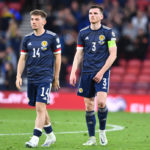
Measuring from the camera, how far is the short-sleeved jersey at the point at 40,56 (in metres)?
8.48

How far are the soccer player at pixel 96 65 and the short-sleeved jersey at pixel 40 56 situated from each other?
1.47ft

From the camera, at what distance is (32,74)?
852 centimetres

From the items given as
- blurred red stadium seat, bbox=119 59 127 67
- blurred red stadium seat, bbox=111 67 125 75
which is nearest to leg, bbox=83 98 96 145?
blurred red stadium seat, bbox=111 67 125 75

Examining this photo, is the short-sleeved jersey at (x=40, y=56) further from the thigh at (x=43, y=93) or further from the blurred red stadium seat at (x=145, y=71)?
the blurred red stadium seat at (x=145, y=71)

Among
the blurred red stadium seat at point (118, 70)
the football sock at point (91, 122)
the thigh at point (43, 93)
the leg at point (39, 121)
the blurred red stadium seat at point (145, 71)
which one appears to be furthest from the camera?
the blurred red stadium seat at point (118, 70)

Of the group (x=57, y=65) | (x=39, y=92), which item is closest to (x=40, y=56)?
(x=57, y=65)

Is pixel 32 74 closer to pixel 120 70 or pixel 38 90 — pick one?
pixel 38 90

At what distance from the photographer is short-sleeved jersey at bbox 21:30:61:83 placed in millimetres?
8484

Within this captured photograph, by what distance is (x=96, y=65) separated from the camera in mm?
8695

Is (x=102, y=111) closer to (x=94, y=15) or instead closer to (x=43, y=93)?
(x=43, y=93)

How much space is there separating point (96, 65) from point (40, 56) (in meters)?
0.93

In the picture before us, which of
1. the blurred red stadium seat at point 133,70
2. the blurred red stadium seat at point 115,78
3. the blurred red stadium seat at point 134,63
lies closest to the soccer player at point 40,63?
the blurred red stadium seat at point 115,78

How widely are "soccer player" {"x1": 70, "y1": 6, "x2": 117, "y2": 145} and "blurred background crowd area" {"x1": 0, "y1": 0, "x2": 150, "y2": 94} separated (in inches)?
364

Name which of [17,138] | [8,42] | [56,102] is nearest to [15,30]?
[8,42]
